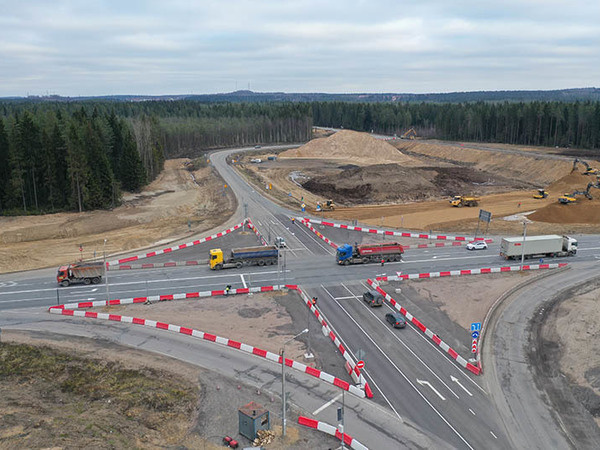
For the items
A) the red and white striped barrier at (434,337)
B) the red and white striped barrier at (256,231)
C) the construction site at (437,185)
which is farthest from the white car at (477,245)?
the red and white striped barrier at (256,231)

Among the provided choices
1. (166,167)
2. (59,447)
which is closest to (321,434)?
(59,447)

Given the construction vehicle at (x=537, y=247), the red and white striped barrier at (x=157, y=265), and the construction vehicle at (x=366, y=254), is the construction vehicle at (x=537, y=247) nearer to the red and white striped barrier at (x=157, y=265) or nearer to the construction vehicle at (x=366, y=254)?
the construction vehicle at (x=366, y=254)

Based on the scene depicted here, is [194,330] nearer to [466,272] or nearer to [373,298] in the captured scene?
[373,298]

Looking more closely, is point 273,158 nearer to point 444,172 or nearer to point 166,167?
point 166,167

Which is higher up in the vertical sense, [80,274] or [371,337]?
[80,274]

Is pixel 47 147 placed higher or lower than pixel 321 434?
higher

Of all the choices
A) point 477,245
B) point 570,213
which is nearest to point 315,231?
point 477,245

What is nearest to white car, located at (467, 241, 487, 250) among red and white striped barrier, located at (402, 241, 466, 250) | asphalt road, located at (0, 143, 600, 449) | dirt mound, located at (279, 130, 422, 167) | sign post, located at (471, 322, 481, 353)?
asphalt road, located at (0, 143, 600, 449)
